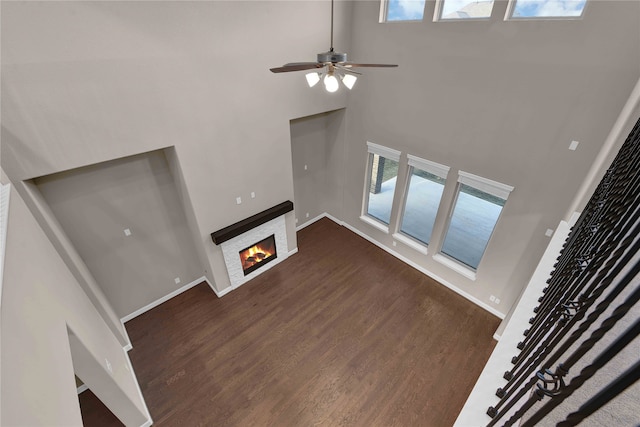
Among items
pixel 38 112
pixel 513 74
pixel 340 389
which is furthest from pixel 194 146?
pixel 513 74

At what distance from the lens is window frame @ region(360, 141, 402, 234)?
577 cm

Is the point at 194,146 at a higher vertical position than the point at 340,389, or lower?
higher

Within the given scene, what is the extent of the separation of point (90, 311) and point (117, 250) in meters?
1.18

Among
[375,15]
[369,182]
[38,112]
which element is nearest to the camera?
[38,112]

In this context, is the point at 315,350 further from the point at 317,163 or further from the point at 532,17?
the point at 532,17

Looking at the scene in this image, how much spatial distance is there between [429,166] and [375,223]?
2.15 metres

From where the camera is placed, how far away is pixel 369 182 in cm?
672

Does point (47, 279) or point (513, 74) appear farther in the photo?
point (513, 74)

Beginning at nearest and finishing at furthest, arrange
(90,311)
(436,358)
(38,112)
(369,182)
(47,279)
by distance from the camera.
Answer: (47,279) < (38,112) < (90,311) < (436,358) < (369,182)

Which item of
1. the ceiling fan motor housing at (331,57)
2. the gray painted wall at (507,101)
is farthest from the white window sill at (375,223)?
the ceiling fan motor housing at (331,57)

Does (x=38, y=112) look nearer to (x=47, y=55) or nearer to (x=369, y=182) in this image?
(x=47, y=55)

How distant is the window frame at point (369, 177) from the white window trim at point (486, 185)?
52.9 inches

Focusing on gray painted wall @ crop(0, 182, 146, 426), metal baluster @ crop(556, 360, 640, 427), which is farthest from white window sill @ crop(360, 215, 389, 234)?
metal baluster @ crop(556, 360, 640, 427)

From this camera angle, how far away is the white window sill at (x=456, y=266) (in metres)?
5.44
